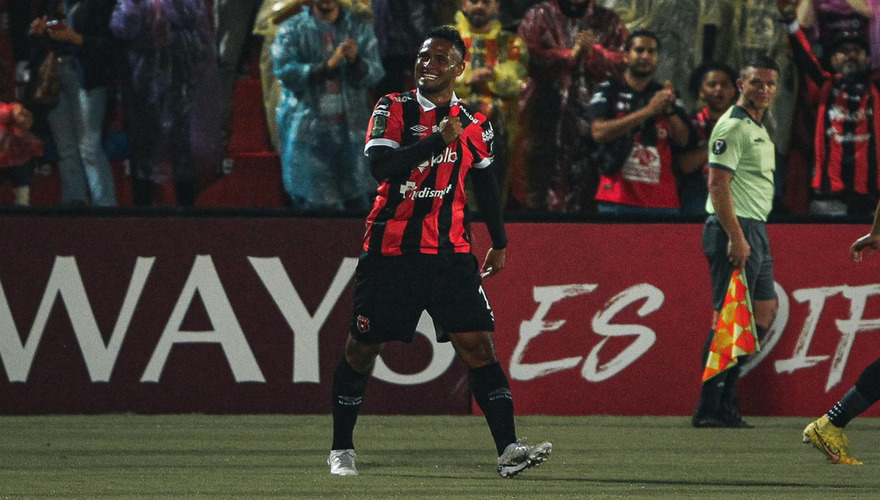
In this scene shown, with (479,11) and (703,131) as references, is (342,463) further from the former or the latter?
(703,131)

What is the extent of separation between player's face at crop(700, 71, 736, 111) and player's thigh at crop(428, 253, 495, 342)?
3885mm

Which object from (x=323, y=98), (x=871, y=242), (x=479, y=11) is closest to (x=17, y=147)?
(x=323, y=98)

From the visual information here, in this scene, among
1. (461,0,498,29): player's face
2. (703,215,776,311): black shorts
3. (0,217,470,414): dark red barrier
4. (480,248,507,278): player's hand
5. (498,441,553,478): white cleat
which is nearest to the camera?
(498,441,553,478): white cleat

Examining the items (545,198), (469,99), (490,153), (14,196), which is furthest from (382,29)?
(490,153)

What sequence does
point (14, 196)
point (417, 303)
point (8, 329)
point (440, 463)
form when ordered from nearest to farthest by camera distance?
point (417, 303), point (440, 463), point (8, 329), point (14, 196)

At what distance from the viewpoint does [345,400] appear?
669cm

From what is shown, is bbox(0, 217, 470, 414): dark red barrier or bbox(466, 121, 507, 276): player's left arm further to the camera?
bbox(0, 217, 470, 414): dark red barrier

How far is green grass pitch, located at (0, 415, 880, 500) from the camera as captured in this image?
6.16 metres

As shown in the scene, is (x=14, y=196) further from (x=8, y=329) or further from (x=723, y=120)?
(x=723, y=120)

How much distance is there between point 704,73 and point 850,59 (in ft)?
3.71

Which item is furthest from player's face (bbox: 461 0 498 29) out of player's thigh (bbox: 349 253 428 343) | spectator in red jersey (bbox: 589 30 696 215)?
player's thigh (bbox: 349 253 428 343)

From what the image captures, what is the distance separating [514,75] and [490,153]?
354cm

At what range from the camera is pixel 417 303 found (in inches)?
259

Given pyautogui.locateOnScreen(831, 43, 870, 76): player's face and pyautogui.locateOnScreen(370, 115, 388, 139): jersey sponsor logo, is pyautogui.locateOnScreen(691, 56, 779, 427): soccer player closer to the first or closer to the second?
pyautogui.locateOnScreen(831, 43, 870, 76): player's face
